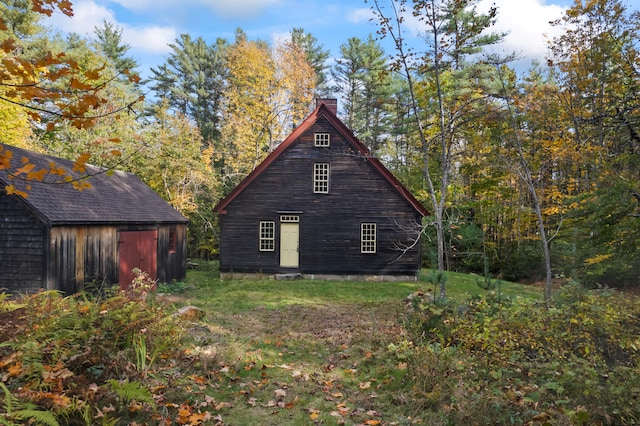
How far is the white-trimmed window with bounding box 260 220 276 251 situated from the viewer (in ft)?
62.3

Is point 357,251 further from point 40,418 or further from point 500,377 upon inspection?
point 40,418

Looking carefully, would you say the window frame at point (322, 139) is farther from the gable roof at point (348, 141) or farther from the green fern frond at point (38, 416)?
the green fern frond at point (38, 416)

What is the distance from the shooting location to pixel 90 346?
5.07 meters

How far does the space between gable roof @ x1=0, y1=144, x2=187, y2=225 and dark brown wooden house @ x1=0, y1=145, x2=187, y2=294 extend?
0.09 ft

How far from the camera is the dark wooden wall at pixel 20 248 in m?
10.7

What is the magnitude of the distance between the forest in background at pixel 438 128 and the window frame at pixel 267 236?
24.9 ft

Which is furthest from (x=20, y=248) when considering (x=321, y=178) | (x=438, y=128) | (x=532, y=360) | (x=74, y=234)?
(x=438, y=128)

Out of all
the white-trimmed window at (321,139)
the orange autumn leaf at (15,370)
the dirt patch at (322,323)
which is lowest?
the dirt patch at (322,323)

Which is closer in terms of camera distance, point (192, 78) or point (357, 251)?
point (357, 251)

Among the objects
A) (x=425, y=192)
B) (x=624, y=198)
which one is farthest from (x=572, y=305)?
(x=425, y=192)

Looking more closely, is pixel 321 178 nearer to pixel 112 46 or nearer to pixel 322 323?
pixel 322 323

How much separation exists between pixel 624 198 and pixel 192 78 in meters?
39.1

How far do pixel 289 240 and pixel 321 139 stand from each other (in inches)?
212

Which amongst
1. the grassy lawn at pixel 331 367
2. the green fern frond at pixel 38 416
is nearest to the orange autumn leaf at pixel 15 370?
the grassy lawn at pixel 331 367
